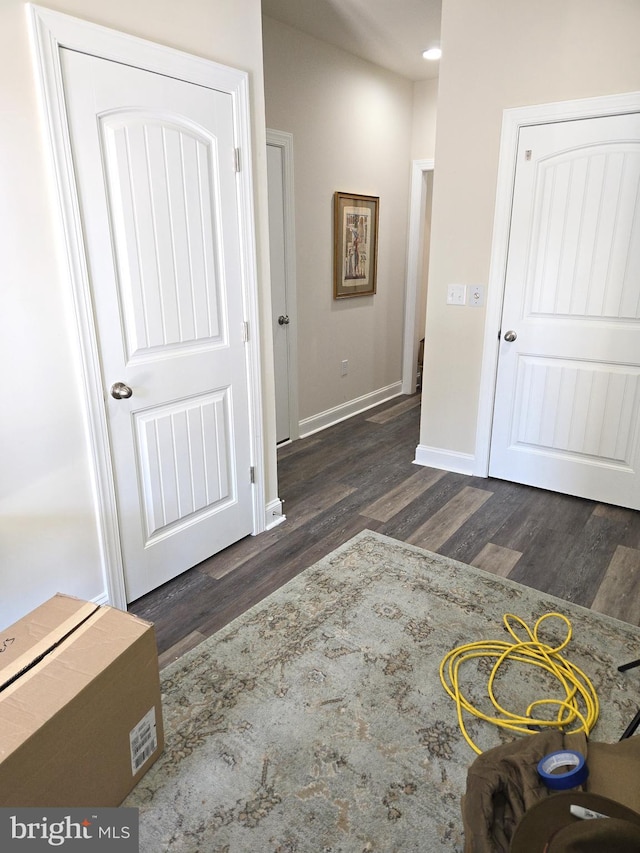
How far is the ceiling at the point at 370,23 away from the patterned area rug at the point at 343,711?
330 cm

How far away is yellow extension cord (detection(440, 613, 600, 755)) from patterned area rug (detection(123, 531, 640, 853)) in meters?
0.03

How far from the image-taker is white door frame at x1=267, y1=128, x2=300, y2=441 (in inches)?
150

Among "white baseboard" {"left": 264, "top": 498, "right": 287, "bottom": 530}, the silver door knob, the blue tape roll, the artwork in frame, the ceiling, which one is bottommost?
"white baseboard" {"left": 264, "top": 498, "right": 287, "bottom": 530}

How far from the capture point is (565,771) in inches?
52.1

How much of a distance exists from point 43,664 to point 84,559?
807 mm

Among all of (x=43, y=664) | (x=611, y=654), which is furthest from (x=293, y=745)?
(x=611, y=654)

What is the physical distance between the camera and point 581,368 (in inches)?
125

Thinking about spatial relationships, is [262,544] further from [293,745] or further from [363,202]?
[363,202]

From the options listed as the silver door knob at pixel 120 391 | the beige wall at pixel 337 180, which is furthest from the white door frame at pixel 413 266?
the silver door knob at pixel 120 391

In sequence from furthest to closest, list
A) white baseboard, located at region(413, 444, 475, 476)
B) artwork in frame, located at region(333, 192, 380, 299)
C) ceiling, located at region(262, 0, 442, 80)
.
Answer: artwork in frame, located at region(333, 192, 380, 299) → white baseboard, located at region(413, 444, 475, 476) → ceiling, located at region(262, 0, 442, 80)

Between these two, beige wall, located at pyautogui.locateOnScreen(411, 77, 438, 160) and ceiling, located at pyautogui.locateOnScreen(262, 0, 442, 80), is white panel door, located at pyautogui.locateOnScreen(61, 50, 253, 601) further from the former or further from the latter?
beige wall, located at pyautogui.locateOnScreen(411, 77, 438, 160)

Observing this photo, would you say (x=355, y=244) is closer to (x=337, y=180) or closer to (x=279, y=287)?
(x=337, y=180)

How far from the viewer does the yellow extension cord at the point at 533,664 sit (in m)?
1.74

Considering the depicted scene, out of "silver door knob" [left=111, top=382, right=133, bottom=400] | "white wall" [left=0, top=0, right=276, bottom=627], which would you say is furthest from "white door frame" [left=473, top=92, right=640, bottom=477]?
"silver door knob" [left=111, top=382, right=133, bottom=400]
